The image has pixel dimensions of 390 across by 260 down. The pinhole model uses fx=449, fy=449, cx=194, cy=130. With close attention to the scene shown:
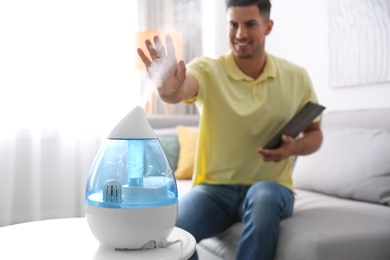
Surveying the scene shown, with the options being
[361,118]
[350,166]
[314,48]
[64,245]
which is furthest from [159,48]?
[314,48]

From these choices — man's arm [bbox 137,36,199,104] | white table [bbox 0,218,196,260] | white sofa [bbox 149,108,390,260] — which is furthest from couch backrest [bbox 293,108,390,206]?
white table [bbox 0,218,196,260]

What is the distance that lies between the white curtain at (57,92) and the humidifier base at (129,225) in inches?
77.1

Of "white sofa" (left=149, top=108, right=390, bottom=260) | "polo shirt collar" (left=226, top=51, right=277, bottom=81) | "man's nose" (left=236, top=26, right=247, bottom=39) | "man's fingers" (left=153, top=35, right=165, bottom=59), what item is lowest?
"white sofa" (left=149, top=108, right=390, bottom=260)

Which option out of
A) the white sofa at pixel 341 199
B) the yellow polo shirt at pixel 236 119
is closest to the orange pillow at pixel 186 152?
the white sofa at pixel 341 199

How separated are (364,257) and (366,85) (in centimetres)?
115

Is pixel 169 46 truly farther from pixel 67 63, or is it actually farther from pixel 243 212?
pixel 67 63

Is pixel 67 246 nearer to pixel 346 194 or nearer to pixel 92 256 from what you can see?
pixel 92 256

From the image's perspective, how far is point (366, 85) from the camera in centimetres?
215

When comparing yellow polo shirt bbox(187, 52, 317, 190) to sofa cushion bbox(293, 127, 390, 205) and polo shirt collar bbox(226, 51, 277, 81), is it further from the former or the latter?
sofa cushion bbox(293, 127, 390, 205)

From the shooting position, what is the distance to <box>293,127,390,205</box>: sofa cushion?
1623 mm

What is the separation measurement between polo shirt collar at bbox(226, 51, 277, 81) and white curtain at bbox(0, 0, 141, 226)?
1.49m

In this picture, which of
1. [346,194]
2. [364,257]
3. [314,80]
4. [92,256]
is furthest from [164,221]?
[314,80]

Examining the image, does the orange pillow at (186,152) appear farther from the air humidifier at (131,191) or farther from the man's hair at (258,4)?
the air humidifier at (131,191)

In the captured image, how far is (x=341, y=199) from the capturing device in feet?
5.65
